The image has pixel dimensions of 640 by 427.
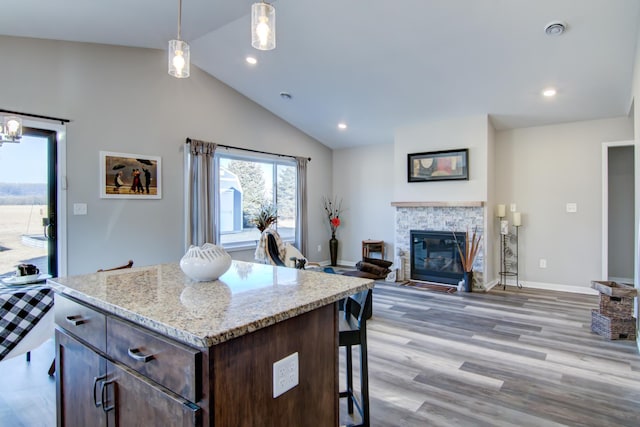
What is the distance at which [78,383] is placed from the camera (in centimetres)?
143

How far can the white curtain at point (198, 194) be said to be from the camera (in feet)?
16.3

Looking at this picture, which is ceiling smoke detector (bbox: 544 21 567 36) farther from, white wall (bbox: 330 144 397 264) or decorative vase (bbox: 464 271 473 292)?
white wall (bbox: 330 144 397 264)

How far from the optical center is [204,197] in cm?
507

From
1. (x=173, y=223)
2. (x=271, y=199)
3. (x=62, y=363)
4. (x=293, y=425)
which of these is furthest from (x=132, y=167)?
(x=293, y=425)

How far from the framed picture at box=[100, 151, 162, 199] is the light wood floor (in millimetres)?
1854

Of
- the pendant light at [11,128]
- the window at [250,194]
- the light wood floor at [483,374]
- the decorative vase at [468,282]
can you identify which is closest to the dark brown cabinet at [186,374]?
the light wood floor at [483,374]

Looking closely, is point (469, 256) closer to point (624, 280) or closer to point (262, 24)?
point (624, 280)

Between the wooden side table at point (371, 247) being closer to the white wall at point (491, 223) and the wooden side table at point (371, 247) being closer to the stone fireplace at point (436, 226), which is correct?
the stone fireplace at point (436, 226)

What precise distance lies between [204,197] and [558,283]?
5.40 metres

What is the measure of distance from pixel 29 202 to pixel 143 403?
379cm

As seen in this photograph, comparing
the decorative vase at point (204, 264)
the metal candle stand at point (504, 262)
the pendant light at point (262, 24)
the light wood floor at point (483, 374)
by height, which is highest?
the pendant light at point (262, 24)

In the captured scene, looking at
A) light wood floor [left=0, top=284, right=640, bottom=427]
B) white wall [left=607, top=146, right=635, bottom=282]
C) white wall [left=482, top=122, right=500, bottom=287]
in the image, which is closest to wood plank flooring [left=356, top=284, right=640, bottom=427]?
light wood floor [left=0, top=284, right=640, bottom=427]

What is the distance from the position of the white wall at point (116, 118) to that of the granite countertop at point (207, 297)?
2826 millimetres

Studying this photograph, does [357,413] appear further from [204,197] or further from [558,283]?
[558,283]
